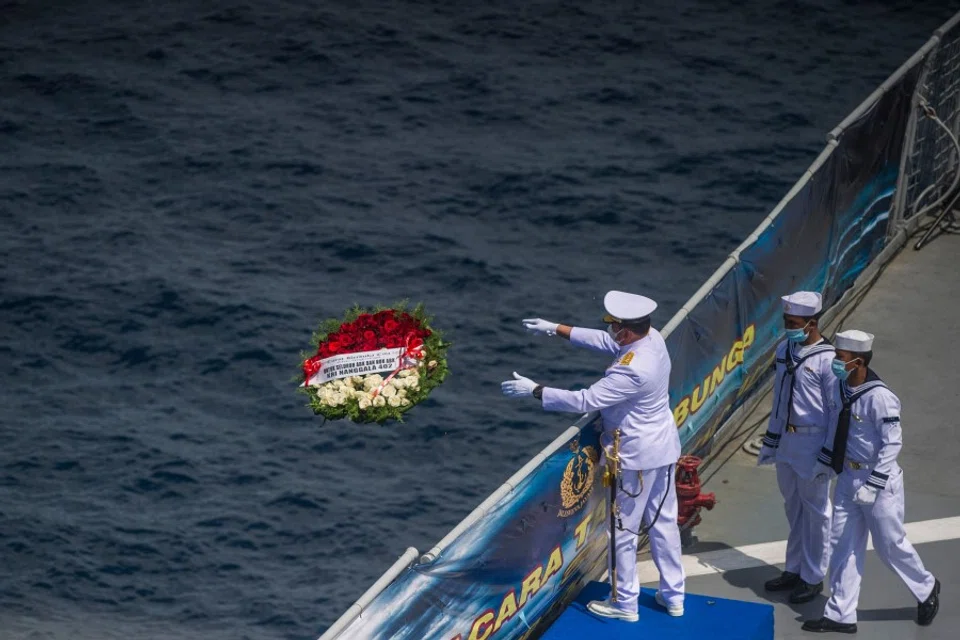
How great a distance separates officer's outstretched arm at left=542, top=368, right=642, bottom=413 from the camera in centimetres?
1031

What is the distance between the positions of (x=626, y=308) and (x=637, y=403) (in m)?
0.69

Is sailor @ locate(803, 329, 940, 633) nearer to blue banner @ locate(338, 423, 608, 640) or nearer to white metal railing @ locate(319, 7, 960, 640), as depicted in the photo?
blue banner @ locate(338, 423, 608, 640)

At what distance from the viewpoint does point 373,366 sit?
11.4m

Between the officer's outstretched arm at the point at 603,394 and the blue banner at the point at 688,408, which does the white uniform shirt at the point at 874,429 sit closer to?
the officer's outstretched arm at the point at 603,394

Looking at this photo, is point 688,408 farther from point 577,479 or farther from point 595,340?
point 577,479

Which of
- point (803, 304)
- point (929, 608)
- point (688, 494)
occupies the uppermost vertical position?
point (803, 304)

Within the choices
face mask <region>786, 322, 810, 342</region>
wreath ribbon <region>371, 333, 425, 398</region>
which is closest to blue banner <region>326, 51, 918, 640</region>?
face mask <region>786, 322, 810, 342</region>

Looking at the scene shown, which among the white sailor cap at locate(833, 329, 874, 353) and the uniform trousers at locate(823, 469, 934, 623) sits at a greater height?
the white sailor cap at locate(833, 329, 874, 353)

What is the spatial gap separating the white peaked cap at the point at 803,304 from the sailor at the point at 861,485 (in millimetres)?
590

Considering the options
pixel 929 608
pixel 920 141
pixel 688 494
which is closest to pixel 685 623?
pixel 688 494

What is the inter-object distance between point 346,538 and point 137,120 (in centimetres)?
1839

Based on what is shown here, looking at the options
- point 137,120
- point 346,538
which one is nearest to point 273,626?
point 346,538

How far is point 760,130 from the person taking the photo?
3856 cm

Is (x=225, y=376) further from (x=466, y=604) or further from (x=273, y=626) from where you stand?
(x=466, y=604)
